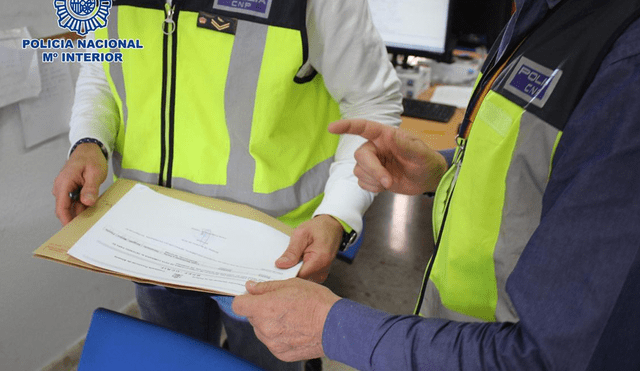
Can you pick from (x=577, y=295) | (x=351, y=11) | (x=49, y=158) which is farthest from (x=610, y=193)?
(x=49, y=158)

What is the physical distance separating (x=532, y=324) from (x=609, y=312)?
7 cm

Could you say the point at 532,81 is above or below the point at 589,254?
above

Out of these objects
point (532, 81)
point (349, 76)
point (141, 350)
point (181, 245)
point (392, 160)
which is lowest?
point (141, 350)

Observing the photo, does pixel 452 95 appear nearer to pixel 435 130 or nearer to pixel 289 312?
pixel 435 130

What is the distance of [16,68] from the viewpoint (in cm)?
139

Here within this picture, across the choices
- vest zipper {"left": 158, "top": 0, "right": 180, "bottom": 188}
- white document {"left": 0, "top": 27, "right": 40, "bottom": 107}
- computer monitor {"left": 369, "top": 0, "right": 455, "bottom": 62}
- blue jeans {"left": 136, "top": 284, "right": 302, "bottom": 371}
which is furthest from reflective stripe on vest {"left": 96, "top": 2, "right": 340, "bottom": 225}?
computer monitor {"left": 369, "top": 0, "right": 455, "bottom": 62}

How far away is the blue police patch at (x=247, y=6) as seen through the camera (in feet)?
3.16

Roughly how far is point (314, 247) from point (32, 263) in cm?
120

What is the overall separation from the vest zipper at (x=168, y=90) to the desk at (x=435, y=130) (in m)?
0.97

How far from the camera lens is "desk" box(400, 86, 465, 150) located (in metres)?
1.77

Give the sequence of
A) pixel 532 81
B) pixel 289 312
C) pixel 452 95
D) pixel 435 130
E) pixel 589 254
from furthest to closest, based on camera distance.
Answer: pixel 452 95 < pixel 435 130 < pixel 289 312 < pixel 532 81 < pixel 589 254

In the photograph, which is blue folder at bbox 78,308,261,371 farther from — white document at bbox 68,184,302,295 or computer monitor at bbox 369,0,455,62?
computer monitor at bbox 369,0,455,62

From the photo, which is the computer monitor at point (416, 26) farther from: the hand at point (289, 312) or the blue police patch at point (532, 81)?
the hand at point (289, 312)

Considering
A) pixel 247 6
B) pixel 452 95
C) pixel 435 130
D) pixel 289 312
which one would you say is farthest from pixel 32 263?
pixel 452 95
